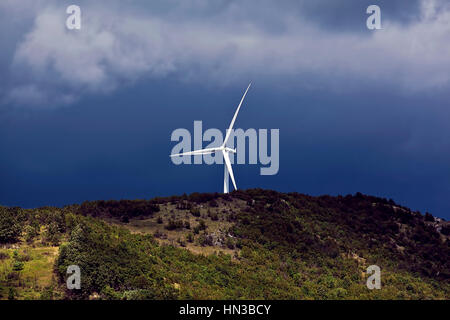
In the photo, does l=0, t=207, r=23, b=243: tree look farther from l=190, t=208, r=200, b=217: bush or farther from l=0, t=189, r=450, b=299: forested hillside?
l=190, t=208, r=200, b=217: bush

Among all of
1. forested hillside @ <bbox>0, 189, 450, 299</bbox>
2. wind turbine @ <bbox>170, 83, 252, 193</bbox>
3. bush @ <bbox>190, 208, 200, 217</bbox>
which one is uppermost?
wind turbine @ <bbox>170, 83, 252, 193</bbox>

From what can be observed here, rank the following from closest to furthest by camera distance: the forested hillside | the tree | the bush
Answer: the forested hillside → the tree → the bush

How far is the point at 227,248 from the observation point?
256 ft

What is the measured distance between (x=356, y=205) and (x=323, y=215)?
35.5ft

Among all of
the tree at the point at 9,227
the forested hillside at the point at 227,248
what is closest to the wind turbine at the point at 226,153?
the forested hillside at the point at 227,248

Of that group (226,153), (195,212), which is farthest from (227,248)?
(226,153)

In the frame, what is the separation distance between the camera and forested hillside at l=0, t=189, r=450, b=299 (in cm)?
5606

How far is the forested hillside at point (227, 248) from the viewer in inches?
2207

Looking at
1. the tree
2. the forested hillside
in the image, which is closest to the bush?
the forested hillside

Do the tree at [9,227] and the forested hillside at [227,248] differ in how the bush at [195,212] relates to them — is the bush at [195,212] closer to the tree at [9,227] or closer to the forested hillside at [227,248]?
the forested hillside at [227,248]

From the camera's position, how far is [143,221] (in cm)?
8369

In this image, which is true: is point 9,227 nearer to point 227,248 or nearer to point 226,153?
point 227,248
